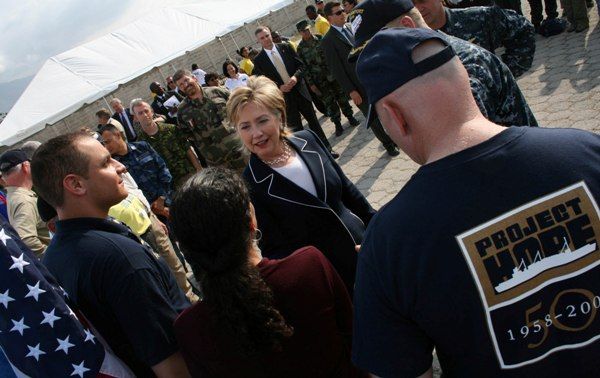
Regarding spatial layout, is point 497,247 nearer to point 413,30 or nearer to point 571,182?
point 571,182

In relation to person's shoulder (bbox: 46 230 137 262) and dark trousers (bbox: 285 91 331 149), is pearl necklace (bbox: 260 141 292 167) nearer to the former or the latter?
person's shoulder (bbox: 46 230 137 262)

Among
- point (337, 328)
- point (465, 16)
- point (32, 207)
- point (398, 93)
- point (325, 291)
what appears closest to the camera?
point (398, 93)

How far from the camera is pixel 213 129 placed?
16.7 ft

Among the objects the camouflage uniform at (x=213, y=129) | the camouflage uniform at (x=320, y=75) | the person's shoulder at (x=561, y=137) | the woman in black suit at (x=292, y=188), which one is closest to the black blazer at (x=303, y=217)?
the woman in black suit at (x=292, y=188)

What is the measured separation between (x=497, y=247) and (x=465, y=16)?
251 centimetres

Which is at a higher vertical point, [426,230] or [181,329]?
[426,230]

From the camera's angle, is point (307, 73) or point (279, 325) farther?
point (307, 73)

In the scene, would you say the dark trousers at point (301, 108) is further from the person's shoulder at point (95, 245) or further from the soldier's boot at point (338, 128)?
the person's shoulder at point (95, 245)

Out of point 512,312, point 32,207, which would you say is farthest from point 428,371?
point 32,207

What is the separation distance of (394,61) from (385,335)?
27.0 inches

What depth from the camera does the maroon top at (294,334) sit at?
1.35m

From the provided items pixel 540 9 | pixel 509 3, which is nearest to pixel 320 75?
pixel 509 3

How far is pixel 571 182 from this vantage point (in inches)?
37.5

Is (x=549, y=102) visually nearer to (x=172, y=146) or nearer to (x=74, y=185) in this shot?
(x=172, y=146)
